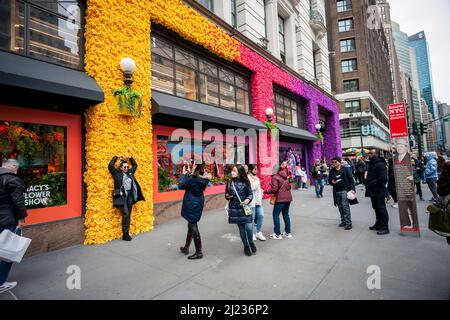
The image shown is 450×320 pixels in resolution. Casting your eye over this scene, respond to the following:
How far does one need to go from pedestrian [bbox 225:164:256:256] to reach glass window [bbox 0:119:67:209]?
12.9ft

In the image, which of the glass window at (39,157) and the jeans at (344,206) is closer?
the glass window at (39,157)

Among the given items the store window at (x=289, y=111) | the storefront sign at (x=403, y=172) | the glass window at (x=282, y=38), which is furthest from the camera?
the glass window at (x=282, y=38)

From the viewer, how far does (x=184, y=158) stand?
338 inches

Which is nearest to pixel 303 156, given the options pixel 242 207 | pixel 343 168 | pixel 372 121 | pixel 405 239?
pixel 343 168

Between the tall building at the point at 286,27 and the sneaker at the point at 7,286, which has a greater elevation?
the tall building at the point at 286,27

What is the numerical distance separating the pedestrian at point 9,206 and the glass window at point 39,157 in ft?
5.47

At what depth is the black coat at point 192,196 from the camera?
436cm

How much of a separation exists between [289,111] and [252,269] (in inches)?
521

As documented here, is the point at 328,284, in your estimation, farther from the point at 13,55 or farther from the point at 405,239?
the point at 13,55

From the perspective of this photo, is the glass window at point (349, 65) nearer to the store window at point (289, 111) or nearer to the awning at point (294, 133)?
the store window at point (289, 111)

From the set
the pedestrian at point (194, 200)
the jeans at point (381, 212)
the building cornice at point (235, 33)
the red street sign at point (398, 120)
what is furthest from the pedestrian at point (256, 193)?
the building cornice at point (235, 33)

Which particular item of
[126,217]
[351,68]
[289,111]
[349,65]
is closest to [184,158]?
[126,217]

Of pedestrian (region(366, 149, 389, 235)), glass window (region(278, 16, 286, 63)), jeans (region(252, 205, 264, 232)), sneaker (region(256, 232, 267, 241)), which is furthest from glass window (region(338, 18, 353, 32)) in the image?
sneaker (region(256, 232, 267, 241))

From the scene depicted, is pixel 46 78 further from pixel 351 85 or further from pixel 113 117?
pixel 351 85
